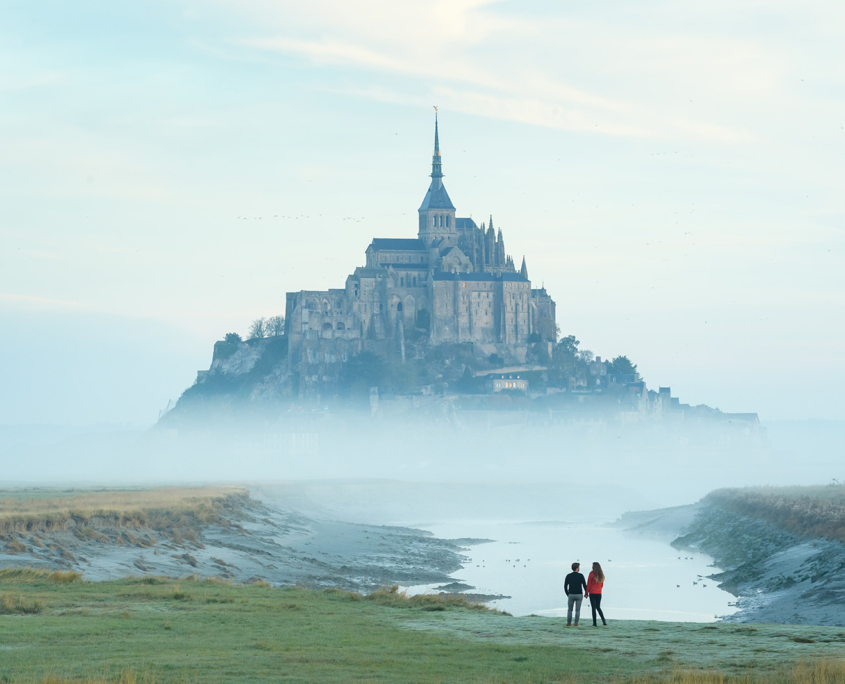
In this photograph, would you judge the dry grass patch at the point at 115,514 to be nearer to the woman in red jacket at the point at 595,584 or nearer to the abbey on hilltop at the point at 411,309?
the woman in red jacket at the point at 595,584

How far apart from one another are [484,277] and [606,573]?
11628 centimetres

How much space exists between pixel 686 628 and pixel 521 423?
14176 cm

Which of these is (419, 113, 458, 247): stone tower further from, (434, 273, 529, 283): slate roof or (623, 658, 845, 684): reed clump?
(623, 658, 845, 684): reed clump

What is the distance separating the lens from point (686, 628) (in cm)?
2028

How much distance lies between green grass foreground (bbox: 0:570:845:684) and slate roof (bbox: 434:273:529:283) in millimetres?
131816

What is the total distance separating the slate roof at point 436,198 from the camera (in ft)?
545

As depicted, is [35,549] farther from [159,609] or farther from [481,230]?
[481,230]

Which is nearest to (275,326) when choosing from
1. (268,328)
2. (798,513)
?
(268,328)

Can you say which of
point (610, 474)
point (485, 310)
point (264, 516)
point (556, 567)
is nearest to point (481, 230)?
point (485, 310)

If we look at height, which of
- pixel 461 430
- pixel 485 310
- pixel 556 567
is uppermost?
pixel 485 310

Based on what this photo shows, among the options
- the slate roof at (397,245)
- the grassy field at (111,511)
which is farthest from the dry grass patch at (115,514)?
the slate roof at (397,245)

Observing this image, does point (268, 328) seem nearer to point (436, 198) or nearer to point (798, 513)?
point (436, 198)

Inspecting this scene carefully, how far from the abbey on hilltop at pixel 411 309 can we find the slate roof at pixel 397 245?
154mm

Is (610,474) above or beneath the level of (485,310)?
beneath
